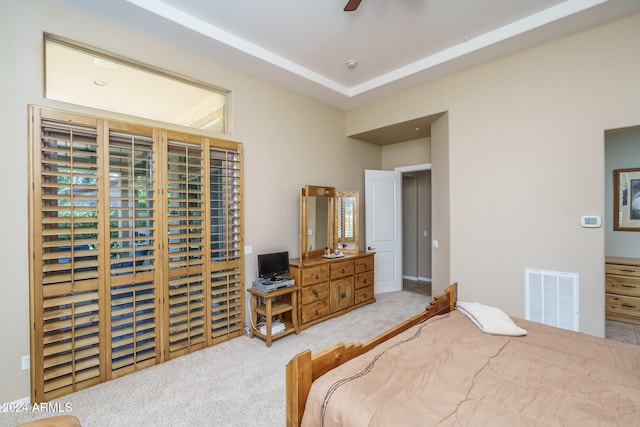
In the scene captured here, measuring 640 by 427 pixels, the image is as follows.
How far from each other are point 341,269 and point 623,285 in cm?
351

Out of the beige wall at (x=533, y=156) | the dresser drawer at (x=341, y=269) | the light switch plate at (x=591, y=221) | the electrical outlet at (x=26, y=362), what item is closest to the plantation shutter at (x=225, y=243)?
the dresser drawer at (x=341, y=269)

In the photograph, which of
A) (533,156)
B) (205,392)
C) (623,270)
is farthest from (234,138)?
(623,270)

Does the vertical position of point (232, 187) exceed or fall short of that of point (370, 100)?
it falls short

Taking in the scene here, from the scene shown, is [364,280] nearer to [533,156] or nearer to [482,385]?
[533,156]

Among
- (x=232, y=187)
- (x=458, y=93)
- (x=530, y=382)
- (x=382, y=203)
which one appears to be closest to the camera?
(x=530, y=382)

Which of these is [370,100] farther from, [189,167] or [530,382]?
[530,382]

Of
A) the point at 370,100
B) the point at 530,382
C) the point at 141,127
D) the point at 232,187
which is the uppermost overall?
the point at 370,100

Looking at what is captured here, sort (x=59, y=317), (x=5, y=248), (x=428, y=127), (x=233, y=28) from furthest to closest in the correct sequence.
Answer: (x=428, y=127)
(x=233, y=28)
(x=59, y=317)
(x=5, y=248)

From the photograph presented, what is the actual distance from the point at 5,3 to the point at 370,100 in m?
3.94

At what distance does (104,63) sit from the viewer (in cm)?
262

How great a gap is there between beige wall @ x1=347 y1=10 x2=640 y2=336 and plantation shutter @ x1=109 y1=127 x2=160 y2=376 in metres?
3.42

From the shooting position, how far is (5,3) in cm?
210

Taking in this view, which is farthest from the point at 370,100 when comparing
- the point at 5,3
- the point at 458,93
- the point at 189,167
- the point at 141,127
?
the point at 5,3

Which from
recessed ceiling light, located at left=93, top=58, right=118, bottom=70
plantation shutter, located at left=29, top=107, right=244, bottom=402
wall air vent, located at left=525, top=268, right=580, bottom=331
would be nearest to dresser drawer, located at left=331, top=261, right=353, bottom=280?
plantation shutter, located at left=29, top=107, right=244, bottom=402
